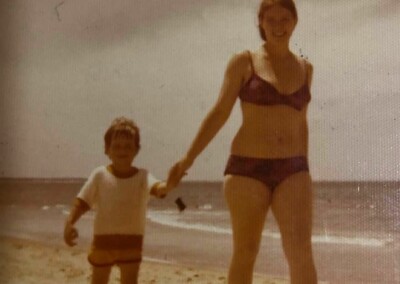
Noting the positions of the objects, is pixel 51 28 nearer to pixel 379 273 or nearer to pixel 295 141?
pixel 295 141

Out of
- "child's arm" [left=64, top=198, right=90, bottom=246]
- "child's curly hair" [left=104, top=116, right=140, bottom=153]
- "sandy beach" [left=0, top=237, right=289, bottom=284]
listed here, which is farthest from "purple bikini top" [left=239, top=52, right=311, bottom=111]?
"sandy beach" [left=0, top=237, right=289, bottom=284]

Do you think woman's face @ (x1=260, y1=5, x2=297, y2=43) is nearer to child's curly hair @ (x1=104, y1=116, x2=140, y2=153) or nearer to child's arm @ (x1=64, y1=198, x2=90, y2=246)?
child's curly hair @ (x1=104, y1=116, x2=140, y2=153)

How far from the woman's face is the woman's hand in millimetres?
246

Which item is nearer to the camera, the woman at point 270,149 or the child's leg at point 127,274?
the woman at point 270,149

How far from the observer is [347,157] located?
1138 millimetres

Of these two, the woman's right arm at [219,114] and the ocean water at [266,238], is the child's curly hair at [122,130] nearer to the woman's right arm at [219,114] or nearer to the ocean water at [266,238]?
the woman's right arm at [219,114]

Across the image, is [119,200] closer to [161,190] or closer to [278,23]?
[161,190]

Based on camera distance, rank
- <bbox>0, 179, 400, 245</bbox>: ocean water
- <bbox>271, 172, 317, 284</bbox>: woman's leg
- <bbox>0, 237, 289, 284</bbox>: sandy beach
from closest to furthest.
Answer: <bbox>271, 172, 317, 284</bbox>: woman's leg
<bbox>0, 179, 400, 245</bbox>: ocean water
<bbox>0, 237, 289, 284</bbox>: sandy beach

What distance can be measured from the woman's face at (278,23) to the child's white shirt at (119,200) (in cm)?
32

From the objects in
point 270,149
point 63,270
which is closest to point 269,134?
point 270,149

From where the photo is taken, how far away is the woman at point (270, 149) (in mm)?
920

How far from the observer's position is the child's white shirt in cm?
105

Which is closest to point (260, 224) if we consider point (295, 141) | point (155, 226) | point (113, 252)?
point (295, 141)

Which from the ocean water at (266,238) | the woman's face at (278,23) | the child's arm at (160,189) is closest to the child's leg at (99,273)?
the child's arm at (160,189)
